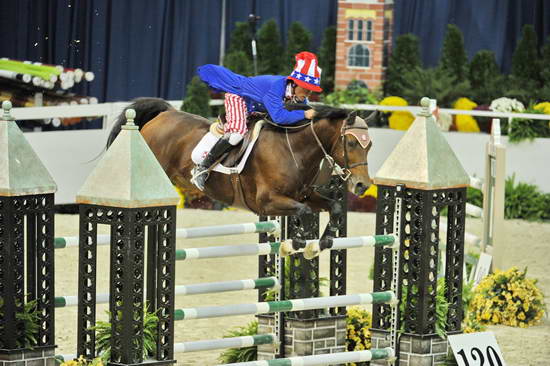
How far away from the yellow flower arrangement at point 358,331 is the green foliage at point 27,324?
7.08 feet

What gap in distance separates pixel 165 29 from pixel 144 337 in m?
8.92

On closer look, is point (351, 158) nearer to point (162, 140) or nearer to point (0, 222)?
point (162, 140)

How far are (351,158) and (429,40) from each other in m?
8.47

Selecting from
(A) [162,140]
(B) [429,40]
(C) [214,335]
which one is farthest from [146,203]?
(B) [429,40]

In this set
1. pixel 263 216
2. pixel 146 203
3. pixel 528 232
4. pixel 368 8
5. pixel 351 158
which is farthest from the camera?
pixel 368 8

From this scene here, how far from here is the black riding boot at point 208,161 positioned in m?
6.31

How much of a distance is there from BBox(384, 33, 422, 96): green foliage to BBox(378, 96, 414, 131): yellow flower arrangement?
0.42 meters

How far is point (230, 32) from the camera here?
14.1m

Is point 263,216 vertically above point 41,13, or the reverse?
point 41,13

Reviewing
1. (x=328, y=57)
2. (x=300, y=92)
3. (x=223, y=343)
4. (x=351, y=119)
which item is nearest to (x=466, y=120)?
(x=328, y=57)

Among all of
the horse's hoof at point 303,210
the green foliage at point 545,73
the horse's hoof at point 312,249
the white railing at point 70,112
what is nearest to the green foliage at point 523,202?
the green foliage at point 545,73

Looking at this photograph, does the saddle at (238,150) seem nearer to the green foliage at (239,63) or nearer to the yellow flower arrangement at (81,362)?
the yellow flower arrangement at (81,362)

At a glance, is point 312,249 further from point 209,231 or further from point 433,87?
point 433,87

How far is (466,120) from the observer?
13062 mm
